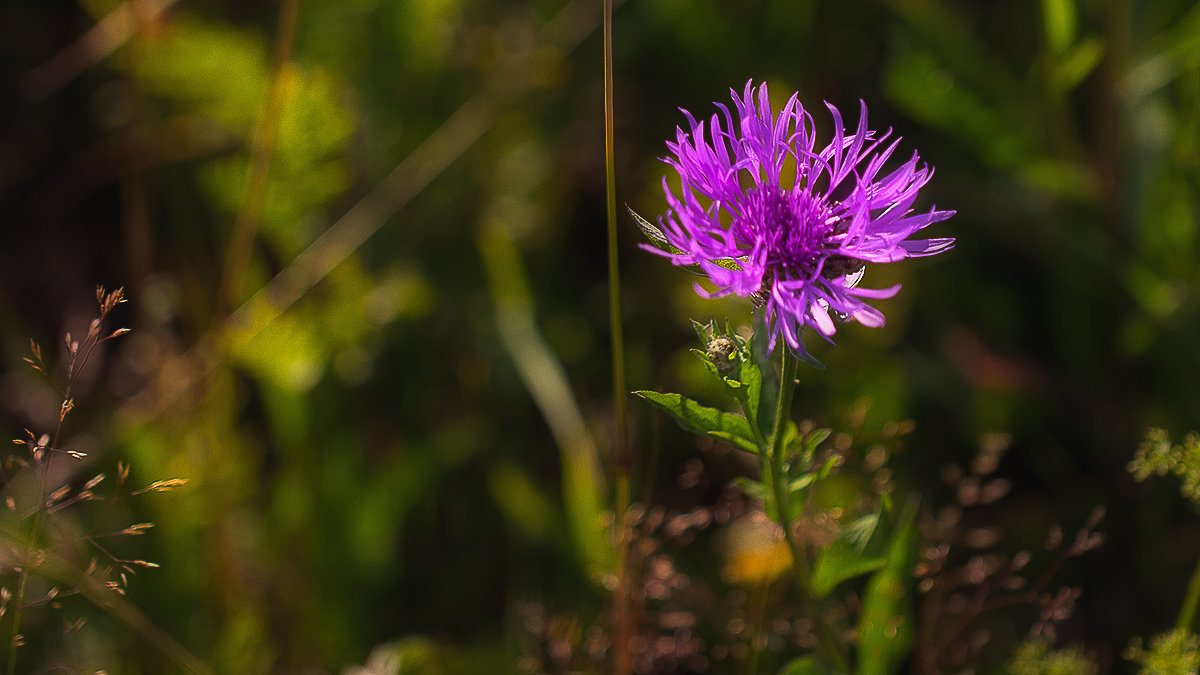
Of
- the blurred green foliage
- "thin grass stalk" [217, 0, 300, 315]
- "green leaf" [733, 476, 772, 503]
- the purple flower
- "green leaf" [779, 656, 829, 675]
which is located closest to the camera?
the purple flower

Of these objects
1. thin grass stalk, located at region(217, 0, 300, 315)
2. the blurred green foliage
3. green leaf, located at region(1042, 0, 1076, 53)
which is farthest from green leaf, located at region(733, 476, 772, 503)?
green leaf, located at region(1042, 0, 1076, 53)

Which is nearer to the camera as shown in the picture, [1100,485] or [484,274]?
[1100,485]

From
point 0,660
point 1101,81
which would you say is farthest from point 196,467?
point 1101,81

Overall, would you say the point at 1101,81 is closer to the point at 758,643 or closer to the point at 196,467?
the point at 758,643

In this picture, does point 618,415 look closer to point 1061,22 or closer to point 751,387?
point 751,387

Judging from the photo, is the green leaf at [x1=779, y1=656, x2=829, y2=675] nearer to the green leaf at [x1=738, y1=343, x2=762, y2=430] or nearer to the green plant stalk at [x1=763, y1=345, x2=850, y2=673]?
the green plant stalk at [x1=763, y1=345, x2=850, y2=673]

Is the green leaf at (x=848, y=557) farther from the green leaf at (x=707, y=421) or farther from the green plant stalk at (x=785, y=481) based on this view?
the green leaf at (x=707, y=421)
